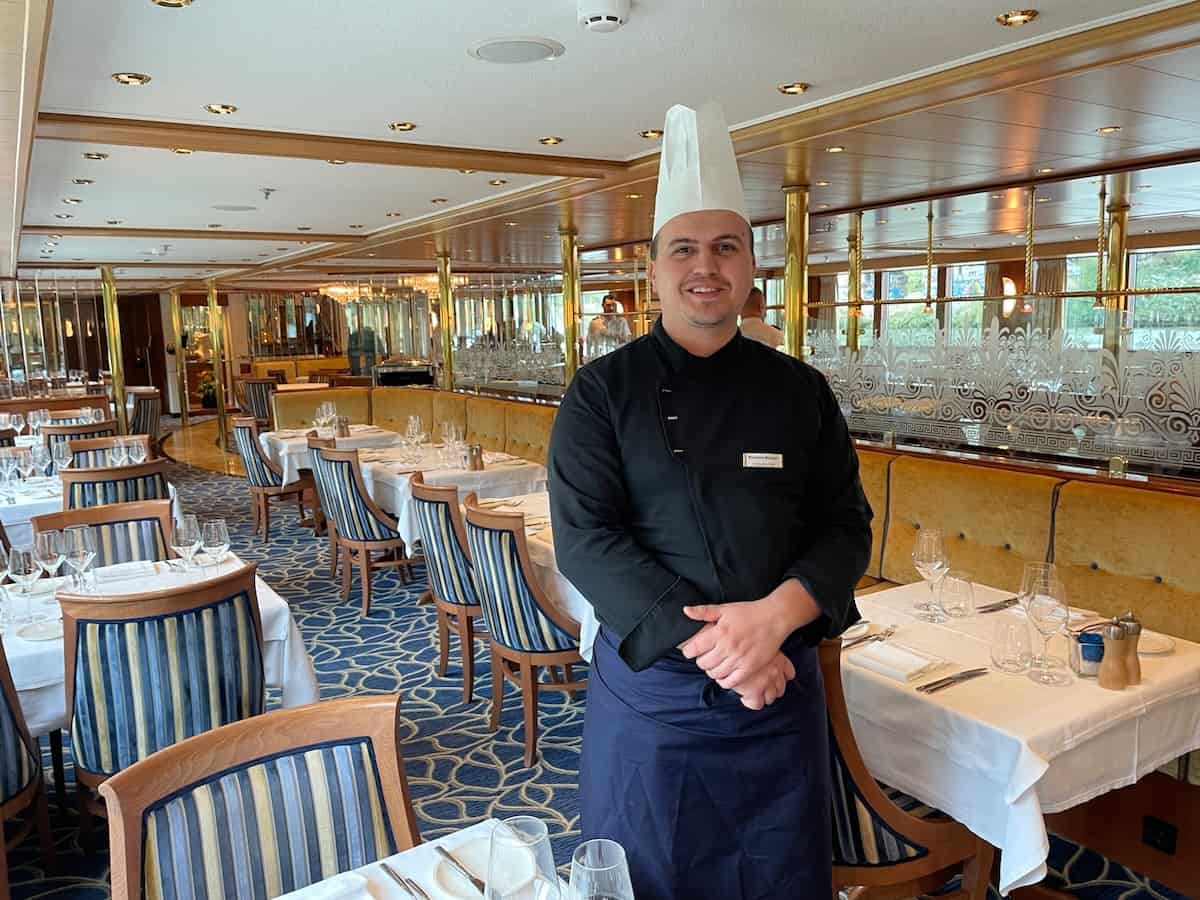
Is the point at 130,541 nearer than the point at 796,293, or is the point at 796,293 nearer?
the point at 130,541

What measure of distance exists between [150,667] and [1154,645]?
2720 millimetres

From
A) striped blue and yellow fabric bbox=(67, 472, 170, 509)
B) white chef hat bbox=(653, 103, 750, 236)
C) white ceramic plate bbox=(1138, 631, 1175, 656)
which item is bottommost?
white ceramic plate bbox=(1138, 631, 1175, 656)

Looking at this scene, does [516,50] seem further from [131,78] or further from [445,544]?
[445,544]

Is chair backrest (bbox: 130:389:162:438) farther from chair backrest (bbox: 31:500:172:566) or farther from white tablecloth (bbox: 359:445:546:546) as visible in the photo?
chair backrest (bbox: 31:500:172:566)

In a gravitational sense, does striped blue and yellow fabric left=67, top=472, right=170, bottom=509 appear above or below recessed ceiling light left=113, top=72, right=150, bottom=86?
below

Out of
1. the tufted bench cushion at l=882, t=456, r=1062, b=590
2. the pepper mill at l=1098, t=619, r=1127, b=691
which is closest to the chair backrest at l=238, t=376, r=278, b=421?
the tufted bench cushion at l=882, t=456, r=1062, b=590

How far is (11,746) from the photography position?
2.42 metres

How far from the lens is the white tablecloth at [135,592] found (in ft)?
8.67

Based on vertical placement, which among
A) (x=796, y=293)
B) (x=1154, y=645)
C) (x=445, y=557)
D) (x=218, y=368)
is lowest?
(x=445, y=557)

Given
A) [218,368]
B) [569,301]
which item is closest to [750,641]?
[569,301]

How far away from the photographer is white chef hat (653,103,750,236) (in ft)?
5.55

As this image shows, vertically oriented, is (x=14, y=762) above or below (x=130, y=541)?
below

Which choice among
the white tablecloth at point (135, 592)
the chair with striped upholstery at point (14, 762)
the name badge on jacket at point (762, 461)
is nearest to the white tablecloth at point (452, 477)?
the white tablecloth at point (135, 592)

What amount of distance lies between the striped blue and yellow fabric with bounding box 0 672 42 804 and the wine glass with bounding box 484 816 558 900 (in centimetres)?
186
